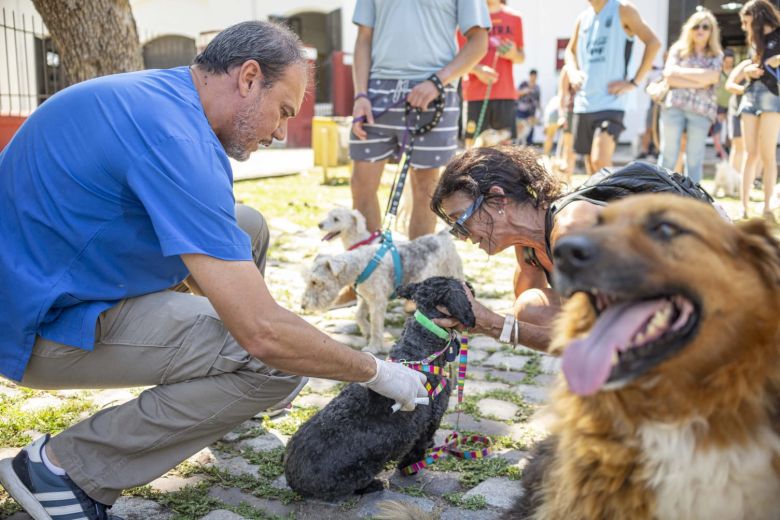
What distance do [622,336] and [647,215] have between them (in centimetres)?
32

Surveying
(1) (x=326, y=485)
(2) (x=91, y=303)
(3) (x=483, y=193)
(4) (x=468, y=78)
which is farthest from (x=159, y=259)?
(4) (x=468, y=78)

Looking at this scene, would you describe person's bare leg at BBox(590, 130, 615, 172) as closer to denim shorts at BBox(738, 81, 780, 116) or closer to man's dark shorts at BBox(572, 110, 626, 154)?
man's dark shorts at BBox(572, 110, 626, 154)

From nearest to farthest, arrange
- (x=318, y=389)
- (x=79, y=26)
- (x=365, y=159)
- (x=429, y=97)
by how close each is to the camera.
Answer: (x=318, y=389) → (x=429, y=97) → (x=365, y=159) → (x=79, y=26)

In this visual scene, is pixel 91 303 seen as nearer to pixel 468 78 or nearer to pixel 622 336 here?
pixel 622 336

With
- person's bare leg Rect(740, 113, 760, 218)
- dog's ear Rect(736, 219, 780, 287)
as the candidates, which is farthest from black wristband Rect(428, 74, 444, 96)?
person's bare leg Rect(740, 113, 760, 218)

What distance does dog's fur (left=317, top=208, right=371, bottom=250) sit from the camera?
21.0 feet

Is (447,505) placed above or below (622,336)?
below

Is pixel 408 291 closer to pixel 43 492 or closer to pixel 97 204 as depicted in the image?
pixel 97 204

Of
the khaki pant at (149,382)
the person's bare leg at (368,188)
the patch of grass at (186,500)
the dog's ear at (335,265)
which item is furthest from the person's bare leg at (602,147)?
the patch of grass at (186,500)

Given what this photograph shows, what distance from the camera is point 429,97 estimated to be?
5.39m

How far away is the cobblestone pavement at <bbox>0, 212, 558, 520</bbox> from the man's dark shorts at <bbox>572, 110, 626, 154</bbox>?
355cm

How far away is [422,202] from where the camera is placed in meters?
6.05

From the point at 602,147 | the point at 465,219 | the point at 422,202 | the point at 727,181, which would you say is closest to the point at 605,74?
the point at 602,147

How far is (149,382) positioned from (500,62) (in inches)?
269
